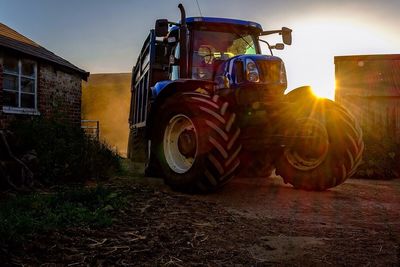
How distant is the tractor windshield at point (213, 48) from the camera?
20.4 ft

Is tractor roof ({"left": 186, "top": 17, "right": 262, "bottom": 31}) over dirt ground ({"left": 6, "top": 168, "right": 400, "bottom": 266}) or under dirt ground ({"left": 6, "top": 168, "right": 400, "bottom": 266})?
over

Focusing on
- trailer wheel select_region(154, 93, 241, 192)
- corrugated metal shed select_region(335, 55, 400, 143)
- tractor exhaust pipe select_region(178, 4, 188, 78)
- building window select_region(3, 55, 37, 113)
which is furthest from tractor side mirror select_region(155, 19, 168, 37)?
corrugated metal shed select_region(335, 55, 400, 143)

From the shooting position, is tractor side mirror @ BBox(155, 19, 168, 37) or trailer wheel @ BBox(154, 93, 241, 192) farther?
tractor side mirror @ BBox(155, 19, 168, 37)

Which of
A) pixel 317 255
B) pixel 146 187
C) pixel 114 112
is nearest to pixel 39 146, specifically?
pixel 146 187

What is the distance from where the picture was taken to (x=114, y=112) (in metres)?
41.2

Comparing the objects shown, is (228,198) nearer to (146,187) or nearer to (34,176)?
(146,187)

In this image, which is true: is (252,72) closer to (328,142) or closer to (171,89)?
→ (171,89)

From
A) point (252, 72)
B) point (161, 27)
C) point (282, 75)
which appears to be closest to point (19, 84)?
point (161, 27)

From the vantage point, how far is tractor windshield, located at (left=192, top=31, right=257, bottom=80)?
622 centimetres

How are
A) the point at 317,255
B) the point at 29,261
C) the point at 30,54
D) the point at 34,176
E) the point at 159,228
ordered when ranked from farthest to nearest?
the point at 30,54, the point at 34,176, the point at 159,228, the point at 317,255, the point at 29,261

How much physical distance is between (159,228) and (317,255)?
4.38ft

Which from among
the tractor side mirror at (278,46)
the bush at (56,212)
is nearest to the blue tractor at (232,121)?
the tractor side mirror at (278,46)

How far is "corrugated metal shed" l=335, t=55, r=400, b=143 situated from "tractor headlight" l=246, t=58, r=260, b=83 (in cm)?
983

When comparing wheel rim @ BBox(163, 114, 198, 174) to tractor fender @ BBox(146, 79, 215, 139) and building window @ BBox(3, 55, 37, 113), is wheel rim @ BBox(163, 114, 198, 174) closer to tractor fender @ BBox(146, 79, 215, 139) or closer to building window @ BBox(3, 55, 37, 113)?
tractor fender @ BBox(146, 79, 215, 139)
